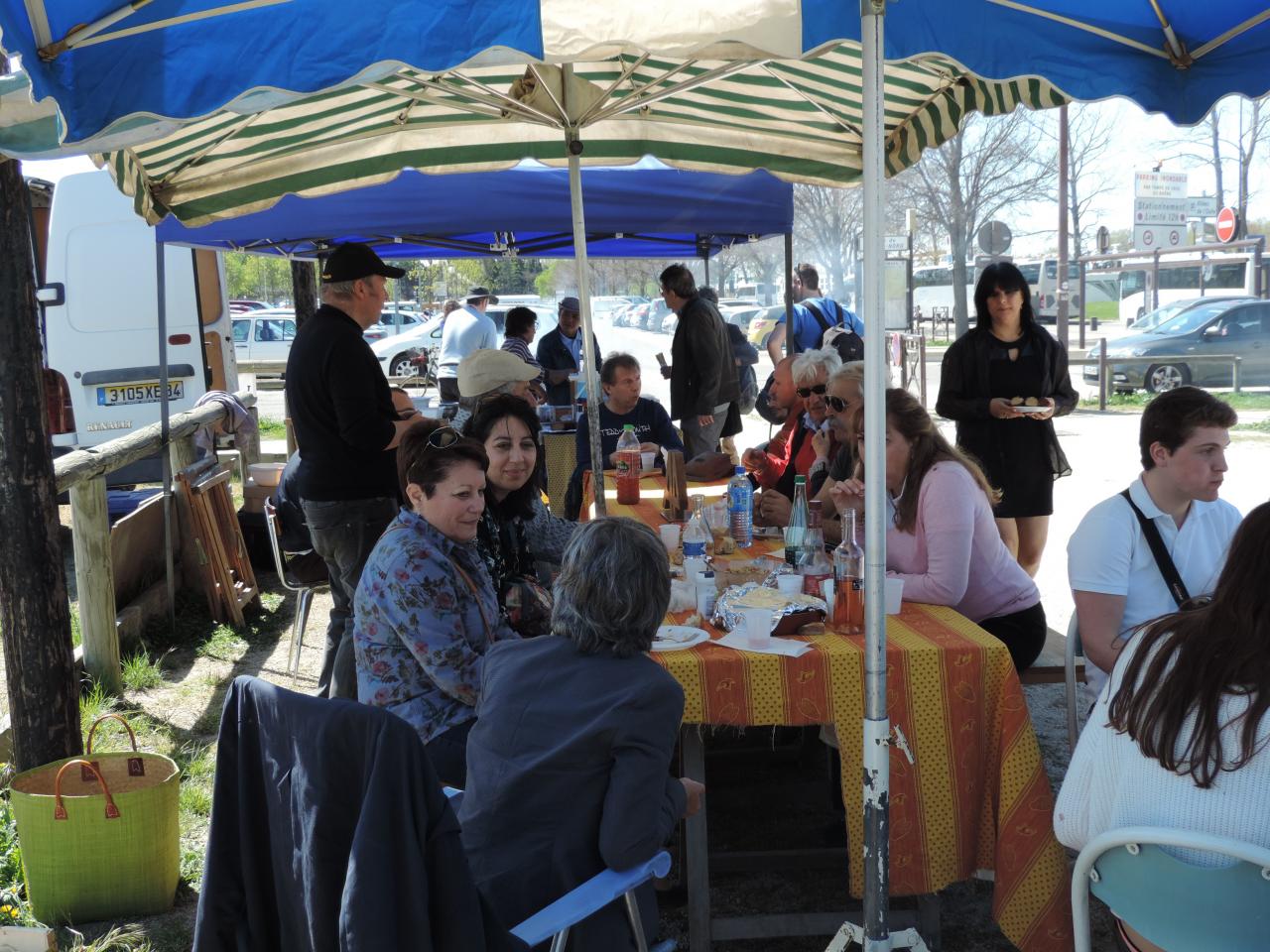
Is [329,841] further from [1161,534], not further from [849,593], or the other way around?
[1161,534]

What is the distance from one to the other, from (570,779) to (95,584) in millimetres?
3491

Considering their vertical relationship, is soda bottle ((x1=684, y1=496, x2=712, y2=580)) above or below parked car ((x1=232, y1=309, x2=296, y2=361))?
below

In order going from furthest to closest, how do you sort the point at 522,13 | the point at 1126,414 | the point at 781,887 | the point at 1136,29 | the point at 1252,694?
1. the point at 1126,414
2. the point at 781,887
3. the point at 1136,29
4. the point at 522,13
5. the point at 1252,694

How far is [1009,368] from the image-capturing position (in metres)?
5.08

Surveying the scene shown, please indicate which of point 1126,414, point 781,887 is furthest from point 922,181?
point 781,887

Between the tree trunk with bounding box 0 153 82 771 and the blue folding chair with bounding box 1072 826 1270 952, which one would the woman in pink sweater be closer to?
the blue folding chair with bounding box 1072 826 1270 952

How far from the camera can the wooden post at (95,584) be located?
477 centimetres

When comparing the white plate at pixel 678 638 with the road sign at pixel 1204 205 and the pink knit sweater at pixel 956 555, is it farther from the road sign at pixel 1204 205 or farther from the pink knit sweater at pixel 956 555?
the road sign at pixel 1204 205

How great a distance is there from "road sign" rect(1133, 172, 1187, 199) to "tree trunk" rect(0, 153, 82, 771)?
36.3 metres

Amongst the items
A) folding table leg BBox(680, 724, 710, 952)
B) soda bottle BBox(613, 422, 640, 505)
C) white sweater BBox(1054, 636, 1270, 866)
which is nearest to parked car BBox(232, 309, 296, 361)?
soda bottle BBox(613, 422, 640, 505)

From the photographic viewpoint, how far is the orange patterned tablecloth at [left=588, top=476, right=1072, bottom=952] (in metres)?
2.62

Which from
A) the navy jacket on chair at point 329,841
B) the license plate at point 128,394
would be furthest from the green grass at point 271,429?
the navy jacket on chair at point 329,841

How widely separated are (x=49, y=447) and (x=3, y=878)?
4.12 feet

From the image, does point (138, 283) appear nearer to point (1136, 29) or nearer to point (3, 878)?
point (3, 878)
